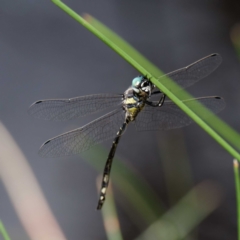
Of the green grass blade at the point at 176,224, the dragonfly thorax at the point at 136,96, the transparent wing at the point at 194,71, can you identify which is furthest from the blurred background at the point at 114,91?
the transparent wing at the point at 194,71

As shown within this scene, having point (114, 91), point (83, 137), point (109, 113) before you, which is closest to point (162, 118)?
point (109, 113)

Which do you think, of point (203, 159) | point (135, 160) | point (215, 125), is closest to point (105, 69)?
point (135, 160)

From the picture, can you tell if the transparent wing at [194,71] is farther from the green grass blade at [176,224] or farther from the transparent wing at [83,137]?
the green grass blade at [176,224]

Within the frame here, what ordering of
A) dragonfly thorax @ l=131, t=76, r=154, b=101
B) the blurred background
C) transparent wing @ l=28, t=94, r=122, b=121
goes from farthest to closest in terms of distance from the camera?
the blurred background → transparent wing @ l=28, t=94, r=122, b=121 → dragonfly thorax @ l=131, t=76, r=154, b=101

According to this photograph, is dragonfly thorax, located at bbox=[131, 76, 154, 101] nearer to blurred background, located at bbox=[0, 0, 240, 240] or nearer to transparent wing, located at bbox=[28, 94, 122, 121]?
transparent wing, located at bbox=[28, 94, 122, 121]

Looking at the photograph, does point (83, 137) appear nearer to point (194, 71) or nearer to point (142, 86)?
point (142, 86)

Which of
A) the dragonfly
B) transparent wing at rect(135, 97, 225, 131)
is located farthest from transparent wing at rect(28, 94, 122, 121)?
transparent wing at rect(135, 97, 225, 131)

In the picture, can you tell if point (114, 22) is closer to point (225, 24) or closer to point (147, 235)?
point (225, 24)
